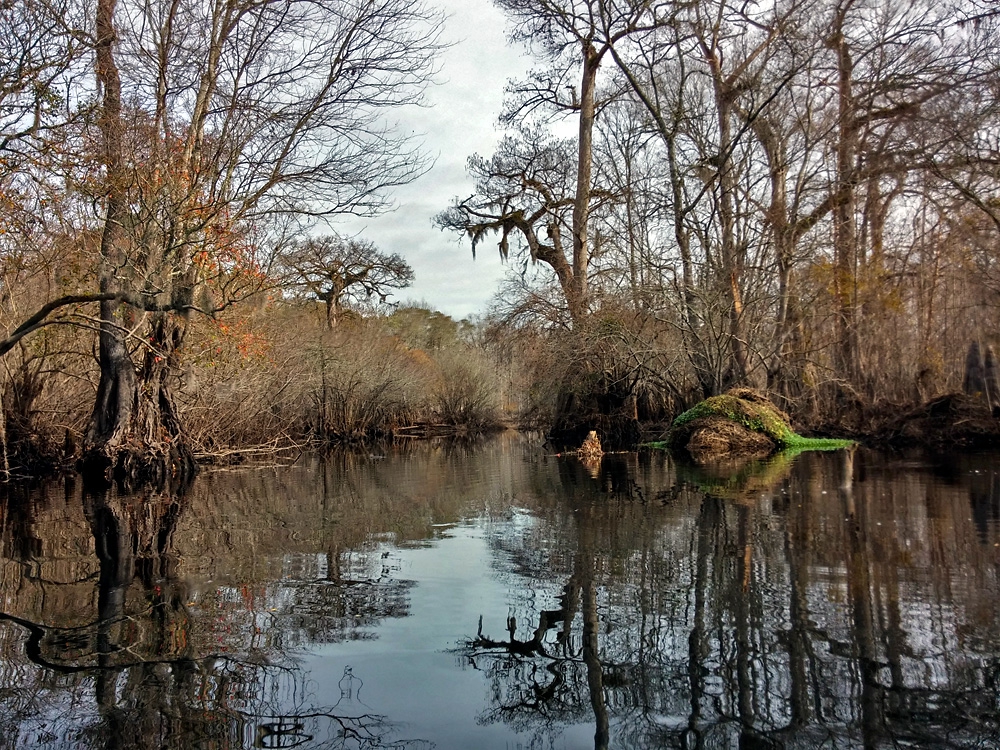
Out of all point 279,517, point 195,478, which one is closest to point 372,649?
point 279,517

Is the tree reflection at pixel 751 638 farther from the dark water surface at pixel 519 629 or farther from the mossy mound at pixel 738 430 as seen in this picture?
the mossy mound at pixel 738 430

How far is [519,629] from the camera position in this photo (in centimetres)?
419

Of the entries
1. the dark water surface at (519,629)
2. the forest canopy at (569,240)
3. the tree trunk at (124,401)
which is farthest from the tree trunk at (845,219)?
the tree trunk at (124,401)

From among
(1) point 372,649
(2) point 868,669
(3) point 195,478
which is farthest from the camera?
(3) point 195,478

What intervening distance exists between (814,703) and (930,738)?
1.40 ft

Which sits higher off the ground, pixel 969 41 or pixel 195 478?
pixel 969 41

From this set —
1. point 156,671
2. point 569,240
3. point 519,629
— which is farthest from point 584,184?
point 156,671

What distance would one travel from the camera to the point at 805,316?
19766 mm

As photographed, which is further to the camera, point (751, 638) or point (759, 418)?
point (759, 418)

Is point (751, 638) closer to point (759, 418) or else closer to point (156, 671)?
point (156, 671)

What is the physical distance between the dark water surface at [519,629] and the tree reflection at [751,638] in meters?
0.02

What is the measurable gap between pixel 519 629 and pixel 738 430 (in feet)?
43.6

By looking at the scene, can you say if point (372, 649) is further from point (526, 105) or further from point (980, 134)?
point (526, 105)

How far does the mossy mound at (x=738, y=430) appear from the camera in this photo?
53.6ft
